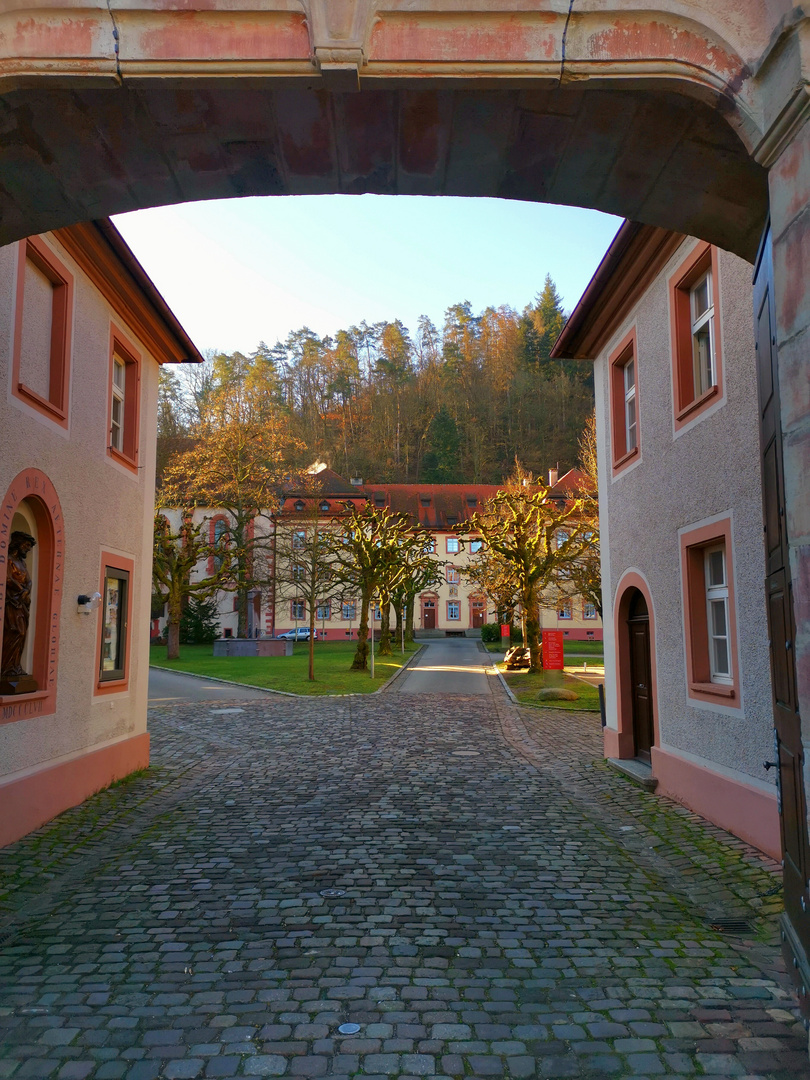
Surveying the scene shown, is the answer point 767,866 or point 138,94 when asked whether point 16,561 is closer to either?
point 138,94

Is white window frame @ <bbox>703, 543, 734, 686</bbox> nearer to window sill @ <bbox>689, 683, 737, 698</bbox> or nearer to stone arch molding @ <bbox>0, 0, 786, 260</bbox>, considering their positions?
window sill @ <bbox>689, 683, 737, 698</bbox>

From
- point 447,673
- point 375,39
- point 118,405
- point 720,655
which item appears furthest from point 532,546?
point 375,39

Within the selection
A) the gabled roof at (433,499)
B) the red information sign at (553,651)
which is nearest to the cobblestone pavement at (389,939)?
the red information sign at (553,651)

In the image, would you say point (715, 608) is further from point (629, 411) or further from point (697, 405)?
point (629, 411)

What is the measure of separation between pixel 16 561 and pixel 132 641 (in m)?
4.03

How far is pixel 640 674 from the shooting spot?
38.1 feet

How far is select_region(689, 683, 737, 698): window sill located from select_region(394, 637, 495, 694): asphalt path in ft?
51.0

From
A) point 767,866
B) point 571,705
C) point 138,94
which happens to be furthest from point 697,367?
point 571,705

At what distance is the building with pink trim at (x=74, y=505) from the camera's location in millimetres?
7820

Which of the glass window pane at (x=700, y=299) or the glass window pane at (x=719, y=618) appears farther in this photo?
the glass window pane at (x=700, y=299)

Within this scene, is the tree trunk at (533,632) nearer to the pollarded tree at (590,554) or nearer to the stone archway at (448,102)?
the pollarded tree at (590,554)

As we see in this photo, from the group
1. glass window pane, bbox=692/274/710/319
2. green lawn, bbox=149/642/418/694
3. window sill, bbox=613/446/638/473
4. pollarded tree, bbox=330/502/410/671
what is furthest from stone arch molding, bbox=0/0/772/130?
pollarded tree, bbox=330/502/410/671

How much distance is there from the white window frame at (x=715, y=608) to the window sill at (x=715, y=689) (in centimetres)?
17

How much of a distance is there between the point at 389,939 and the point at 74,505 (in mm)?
6264
